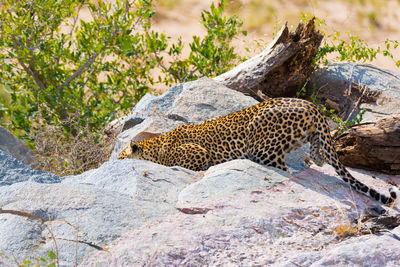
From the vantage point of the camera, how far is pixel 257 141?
24.1 feet

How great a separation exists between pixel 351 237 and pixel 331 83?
17.3 ft

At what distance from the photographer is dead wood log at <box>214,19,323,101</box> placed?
9.23 m

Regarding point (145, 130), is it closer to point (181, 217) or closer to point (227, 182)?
point (227, 182)

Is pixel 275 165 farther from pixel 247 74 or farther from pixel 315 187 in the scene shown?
pixel 247 74

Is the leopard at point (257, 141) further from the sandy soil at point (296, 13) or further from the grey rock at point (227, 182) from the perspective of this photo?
the sandy soil at point (296, 13)

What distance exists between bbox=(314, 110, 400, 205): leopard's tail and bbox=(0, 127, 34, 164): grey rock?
4.96m

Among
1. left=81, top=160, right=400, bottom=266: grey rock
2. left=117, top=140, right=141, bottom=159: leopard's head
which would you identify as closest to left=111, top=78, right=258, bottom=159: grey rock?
left=117, top=140, right=141, bottom=159: leopard's head

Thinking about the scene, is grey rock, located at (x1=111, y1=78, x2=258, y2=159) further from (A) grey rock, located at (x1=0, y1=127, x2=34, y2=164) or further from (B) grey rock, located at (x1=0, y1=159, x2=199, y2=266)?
(B) grey rock, located at (x1=0, y1=159, x2=199, y2=266)

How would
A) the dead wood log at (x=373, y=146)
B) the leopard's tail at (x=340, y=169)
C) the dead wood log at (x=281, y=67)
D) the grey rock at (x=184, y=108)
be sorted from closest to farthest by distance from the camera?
the leopard's tail at (x=340, y=169)
the dead wood log at (x=373, y=146)
the grey rock at (x=184, y=108)
the dead wood log at (x=281, y=67)

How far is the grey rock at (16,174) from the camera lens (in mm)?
6043

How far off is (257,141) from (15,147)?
426 cm

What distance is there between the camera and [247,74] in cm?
977

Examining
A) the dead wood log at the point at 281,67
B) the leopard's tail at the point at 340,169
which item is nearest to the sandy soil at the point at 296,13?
the dead wood log at the point at 281,67

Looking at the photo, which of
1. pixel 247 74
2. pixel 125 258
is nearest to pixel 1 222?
pixel 125 258
